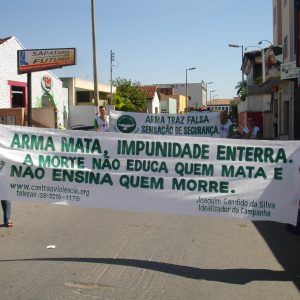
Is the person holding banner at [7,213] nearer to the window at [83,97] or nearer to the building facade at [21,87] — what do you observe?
the building facade at [21,87]

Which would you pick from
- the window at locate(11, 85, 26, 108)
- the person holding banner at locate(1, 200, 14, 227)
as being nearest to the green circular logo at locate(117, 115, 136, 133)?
the person holding banner at locate(1, 200, 14, 227)

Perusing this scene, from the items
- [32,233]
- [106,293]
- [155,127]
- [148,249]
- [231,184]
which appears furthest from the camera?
[155,127]

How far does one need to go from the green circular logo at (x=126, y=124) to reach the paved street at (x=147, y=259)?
943 cm

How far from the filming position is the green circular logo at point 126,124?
18.6 metres

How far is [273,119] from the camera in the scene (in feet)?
135

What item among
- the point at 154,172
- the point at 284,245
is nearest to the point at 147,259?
the point at 154,172

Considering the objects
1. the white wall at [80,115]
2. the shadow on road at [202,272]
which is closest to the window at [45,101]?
the white wall at [80,115]

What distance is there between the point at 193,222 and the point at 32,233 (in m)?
2.70

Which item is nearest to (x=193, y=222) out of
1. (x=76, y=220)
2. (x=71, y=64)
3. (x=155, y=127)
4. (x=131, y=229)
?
(x=131, y=229)

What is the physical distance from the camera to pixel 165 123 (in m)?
18.6

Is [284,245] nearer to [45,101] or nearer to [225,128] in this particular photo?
[225,128]

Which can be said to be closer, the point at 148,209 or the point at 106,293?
the point at 106,293

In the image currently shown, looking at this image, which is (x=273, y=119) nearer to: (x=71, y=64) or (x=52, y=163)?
(x=71, y=64)

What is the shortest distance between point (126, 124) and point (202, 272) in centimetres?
1291
